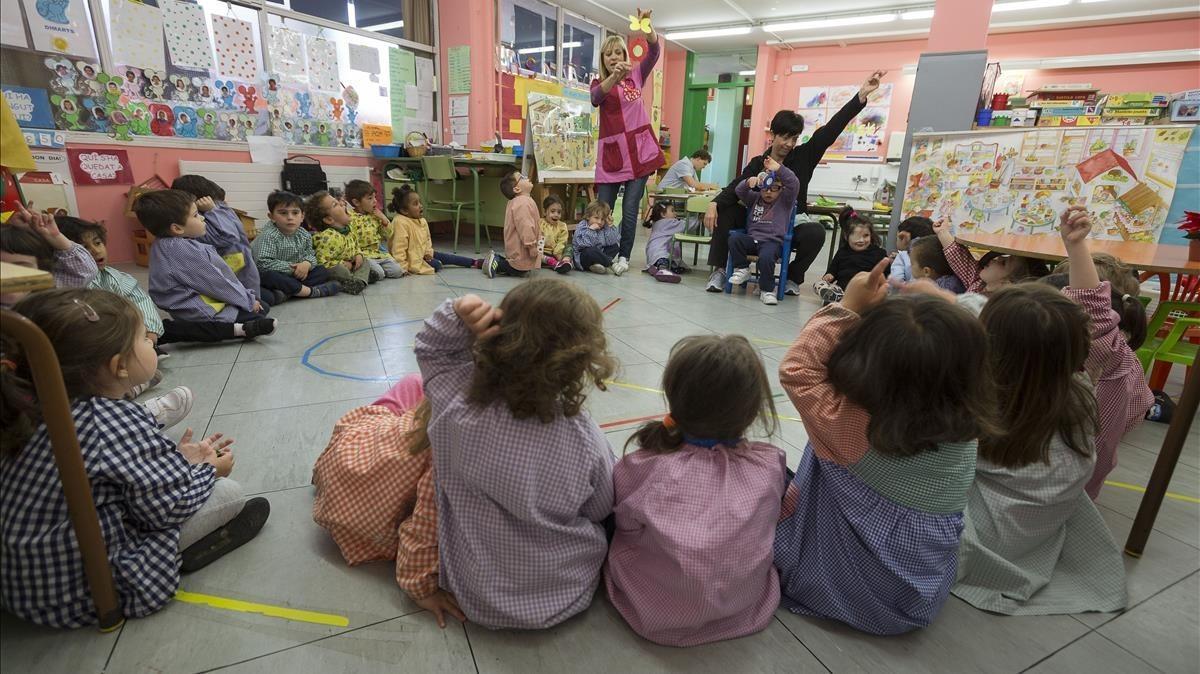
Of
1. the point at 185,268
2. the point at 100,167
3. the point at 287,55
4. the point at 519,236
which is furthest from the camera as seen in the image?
the point at 287,55

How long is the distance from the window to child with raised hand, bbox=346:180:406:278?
4708mm

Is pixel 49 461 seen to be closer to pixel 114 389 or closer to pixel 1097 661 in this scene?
pixel 114 389

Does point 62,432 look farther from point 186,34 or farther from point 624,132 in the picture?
point 186,34

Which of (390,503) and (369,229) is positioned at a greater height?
(369,229)

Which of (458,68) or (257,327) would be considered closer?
(257,327)

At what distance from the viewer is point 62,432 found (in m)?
0.96

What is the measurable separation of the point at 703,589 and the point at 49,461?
122cm

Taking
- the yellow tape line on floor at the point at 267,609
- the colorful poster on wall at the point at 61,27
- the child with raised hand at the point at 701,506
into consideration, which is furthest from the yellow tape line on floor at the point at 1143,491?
the colorful poster on wall at the point at 61,27

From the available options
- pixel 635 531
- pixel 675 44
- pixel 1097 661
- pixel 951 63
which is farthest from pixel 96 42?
pixel 675 44

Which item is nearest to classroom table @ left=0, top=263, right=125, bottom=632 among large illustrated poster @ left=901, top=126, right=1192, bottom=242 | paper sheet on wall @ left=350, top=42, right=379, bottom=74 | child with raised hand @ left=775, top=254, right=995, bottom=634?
child with raised hand @ left=775, top=254, right=995, bottom=634

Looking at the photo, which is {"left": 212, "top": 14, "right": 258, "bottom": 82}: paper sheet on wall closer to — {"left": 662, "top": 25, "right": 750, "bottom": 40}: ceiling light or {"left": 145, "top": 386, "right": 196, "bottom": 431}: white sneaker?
{"left": 145, "top": 386, "right": 196, "bottom": 431}: white sneaker

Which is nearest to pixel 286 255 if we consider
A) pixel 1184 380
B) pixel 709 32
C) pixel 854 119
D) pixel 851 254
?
pixel 851 254

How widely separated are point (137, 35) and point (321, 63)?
154cm

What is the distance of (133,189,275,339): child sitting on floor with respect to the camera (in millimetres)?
2715
